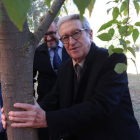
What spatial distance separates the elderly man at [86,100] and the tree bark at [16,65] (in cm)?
6

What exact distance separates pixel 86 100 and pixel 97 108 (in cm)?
21

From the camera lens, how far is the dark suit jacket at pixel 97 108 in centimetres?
142

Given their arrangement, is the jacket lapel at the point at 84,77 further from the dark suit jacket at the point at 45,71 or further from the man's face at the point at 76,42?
the dark suit jacket at the point at 45,71

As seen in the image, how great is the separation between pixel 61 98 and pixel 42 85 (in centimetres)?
119

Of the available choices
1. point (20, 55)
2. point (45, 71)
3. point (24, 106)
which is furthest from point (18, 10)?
point (45, 71)

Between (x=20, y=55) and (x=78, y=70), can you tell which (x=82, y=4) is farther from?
(x=78, y=70)

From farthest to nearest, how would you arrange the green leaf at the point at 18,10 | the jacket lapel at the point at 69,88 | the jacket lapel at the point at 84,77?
the jacket lapel at the point at 69,88
the jacket lapel at the point at 84,77
the green leaf at the point at 18,10

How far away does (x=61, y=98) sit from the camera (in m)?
1.91

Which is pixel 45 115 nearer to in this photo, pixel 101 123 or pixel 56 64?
pixel 101 123

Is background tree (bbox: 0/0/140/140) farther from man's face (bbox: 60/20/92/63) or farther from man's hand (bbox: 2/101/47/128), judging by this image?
man's face (bbox: 60/20/92/63)

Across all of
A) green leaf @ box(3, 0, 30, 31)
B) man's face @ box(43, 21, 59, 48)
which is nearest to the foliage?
green leaf @ box(3, 0, 30, 31)

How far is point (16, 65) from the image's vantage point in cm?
122

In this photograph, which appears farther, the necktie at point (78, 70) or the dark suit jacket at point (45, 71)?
the dark suit jacket at point (45, 71)

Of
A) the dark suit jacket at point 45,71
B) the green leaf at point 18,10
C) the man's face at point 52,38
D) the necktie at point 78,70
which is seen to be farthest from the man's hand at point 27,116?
the man's face at point 52,38
